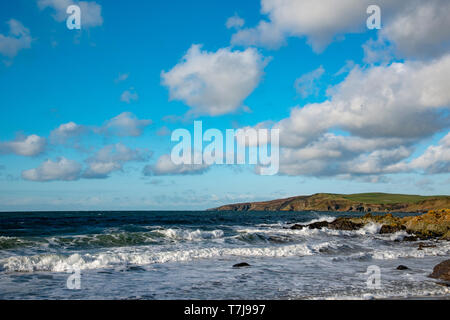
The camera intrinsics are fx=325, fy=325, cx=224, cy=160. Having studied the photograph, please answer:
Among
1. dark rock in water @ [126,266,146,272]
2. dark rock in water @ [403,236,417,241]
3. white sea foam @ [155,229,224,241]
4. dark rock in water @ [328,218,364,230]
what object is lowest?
dark rock in water @ [328,218,364,230]

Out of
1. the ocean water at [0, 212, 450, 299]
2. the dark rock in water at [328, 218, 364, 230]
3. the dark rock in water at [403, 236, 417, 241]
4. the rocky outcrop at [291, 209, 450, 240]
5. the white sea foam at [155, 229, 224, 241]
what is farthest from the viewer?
the dark rock in water at [328, 218, 364, 230]

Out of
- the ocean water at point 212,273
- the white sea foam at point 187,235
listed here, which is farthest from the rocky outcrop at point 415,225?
the white sea foam at point 187,235

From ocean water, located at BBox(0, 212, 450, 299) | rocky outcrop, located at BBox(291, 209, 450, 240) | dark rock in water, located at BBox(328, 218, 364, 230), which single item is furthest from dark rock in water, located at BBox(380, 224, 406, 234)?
ocean water, located at BBox(0, 212, 450, 299)

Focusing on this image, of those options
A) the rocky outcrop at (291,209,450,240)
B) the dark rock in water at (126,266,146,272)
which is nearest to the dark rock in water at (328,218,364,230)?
the rocky outcrop at (291,209,450,240)

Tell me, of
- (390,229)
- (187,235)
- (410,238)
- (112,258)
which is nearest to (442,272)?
(112,258)

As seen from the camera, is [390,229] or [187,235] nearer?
[187,235]

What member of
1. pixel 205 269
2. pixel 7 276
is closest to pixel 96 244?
pixel 7 276

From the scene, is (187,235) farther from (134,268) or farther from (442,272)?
(442,272)

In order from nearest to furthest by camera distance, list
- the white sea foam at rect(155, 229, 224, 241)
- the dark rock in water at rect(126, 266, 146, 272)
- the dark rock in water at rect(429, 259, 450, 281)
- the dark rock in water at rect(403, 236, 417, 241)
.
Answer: the dark rock in water at rect(429, 259, 450, 281), the dark rock in water at rect(126, 266, 146, 272), the white sea foam at rect(155, 229, 224, 241), the dark rock in water at rect(403, 236, 417, 241)

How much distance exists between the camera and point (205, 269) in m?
16.2

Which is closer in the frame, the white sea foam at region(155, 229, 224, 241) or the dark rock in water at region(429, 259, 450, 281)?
the dark rock in water at region(429, 259, 450, 281)

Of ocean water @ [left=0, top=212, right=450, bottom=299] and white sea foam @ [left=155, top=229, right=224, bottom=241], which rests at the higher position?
ocean water @ [left=0, top=212, right=450, bottom=299]

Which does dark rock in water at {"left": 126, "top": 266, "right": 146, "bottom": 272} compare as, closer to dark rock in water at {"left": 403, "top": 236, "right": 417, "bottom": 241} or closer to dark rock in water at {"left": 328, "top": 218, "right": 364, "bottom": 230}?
dark rock in water at {"left": 403, "top": 236, "right": 417, "bottom": 241}
